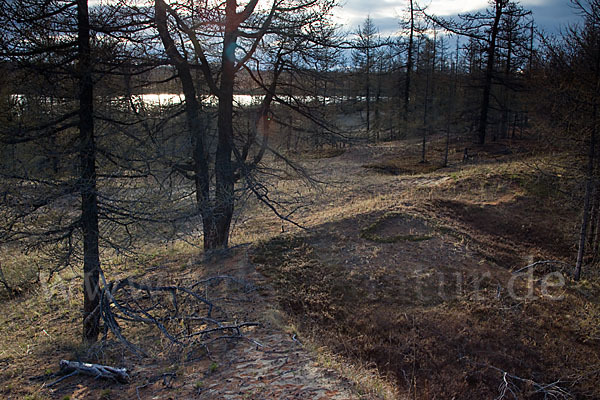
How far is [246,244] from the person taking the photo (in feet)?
32.7

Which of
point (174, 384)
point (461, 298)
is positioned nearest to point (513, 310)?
point (461, 298)

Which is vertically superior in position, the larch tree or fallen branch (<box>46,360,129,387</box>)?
the larch tree

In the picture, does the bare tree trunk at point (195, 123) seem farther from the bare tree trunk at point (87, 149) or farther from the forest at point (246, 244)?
the bare tree trunk at point (87, 149)

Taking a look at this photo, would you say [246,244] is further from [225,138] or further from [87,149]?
[87,149]

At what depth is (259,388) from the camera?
14.4 ft

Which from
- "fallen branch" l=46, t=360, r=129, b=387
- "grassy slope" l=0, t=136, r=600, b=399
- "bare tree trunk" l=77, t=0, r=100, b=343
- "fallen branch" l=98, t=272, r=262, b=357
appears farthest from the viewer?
"grassy slope" l=0, t=136, r=600, b=399

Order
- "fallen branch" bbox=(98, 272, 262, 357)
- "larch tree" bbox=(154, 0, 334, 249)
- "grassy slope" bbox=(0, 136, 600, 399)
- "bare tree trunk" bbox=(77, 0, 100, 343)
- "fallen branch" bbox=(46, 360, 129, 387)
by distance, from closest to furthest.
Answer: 1. "fallen branch" bbox=(46, 360, 129, 387)
2. "fallen branch" bbox=(98, 272, 262, 357)
3. "bare tree trunk" bbox=(77, 0, 100, 343)
4. "grassy slope" bbox=(0, 136, 600, 399)
5. "larch tree" bbox=(154, 0, 334, 249)

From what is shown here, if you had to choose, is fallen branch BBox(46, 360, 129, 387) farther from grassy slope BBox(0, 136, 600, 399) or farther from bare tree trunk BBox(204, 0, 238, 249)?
bare tree trunk BBox(204, 0, 238, 249)

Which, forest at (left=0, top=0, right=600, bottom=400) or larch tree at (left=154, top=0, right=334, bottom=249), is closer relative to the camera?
forest at (left=0, top=0, right=600, bottom=400)

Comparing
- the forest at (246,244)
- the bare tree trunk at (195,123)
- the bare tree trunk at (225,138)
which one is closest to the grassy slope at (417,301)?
the forest at (246,244)

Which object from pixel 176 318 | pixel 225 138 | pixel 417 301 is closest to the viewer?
pixel 176 318

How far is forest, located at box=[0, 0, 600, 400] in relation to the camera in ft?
17.5

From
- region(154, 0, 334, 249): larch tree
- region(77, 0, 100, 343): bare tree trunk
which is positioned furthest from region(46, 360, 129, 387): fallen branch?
region(154, 0, 334, 249): larch tree

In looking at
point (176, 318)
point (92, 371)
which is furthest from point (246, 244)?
point (92, 371)
